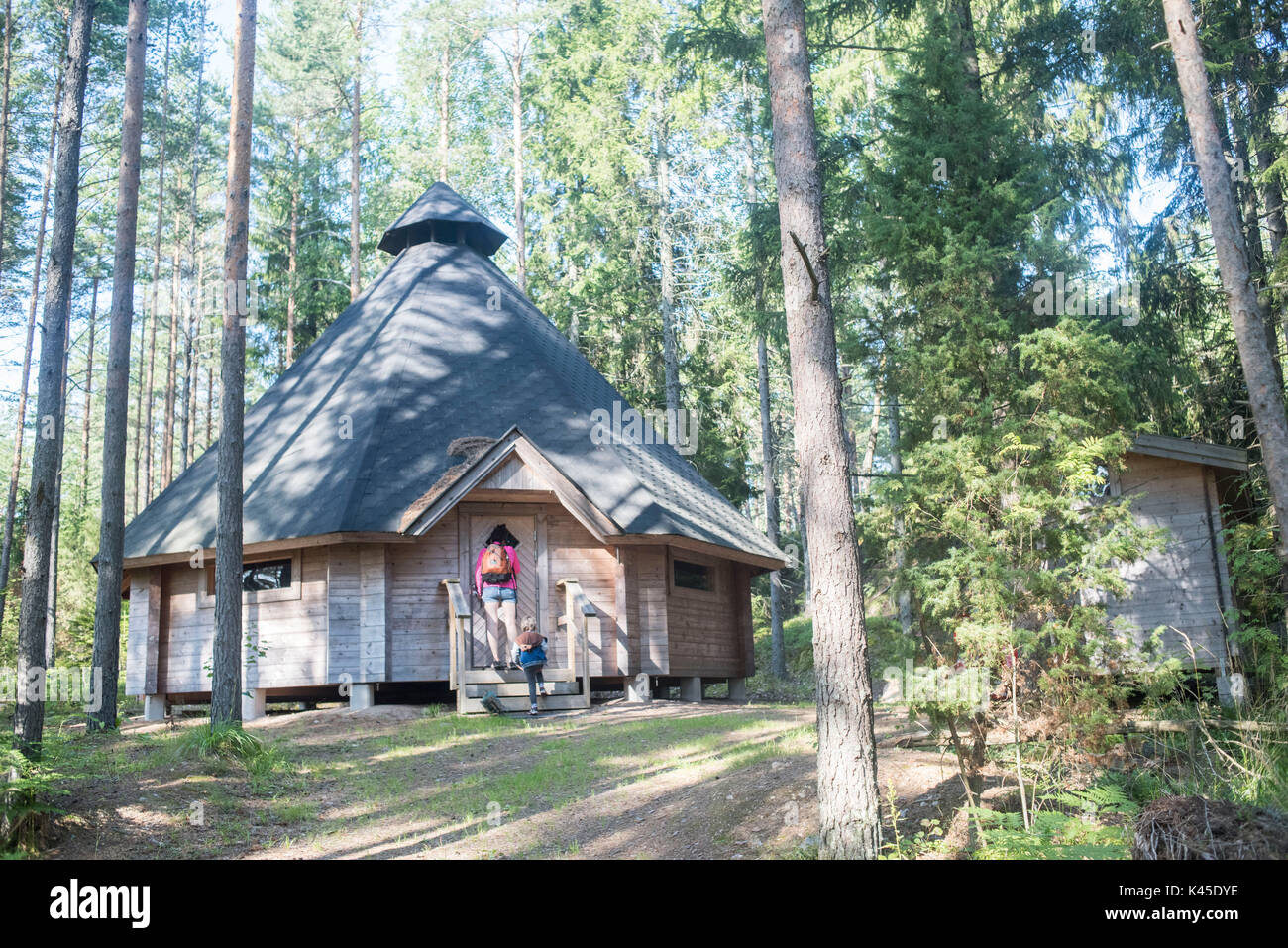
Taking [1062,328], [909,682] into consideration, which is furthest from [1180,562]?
[909,682]

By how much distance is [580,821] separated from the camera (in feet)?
24.8

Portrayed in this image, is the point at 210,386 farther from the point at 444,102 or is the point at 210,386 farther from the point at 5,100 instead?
the point at 5,100

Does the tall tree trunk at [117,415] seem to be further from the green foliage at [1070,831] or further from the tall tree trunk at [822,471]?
the green foliage at [1070,831]

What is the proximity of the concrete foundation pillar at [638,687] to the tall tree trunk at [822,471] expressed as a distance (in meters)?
8.32

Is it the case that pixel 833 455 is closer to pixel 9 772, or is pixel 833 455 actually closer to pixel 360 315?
pixel 9 772

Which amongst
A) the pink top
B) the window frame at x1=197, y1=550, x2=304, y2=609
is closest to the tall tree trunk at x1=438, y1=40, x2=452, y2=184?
the window frame at x1=197, y1=550, x2=304, y2=609

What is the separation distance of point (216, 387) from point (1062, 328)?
34778mm

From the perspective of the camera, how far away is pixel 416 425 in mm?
15477

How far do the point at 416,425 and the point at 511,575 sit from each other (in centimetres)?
332

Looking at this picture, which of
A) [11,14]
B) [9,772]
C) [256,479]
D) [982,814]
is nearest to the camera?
[982,814]

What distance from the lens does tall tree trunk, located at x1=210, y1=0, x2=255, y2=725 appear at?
10.4 m

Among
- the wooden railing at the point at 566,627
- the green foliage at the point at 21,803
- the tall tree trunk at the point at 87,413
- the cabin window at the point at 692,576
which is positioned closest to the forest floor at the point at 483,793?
the green foliage at the point at 21,803

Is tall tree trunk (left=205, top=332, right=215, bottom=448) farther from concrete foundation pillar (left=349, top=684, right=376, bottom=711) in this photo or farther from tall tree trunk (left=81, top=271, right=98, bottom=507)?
concrete foundation pillar (left=349, top=684, right=376, bottom=711)

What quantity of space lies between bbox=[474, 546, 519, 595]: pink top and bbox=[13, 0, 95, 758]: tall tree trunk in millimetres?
5579
